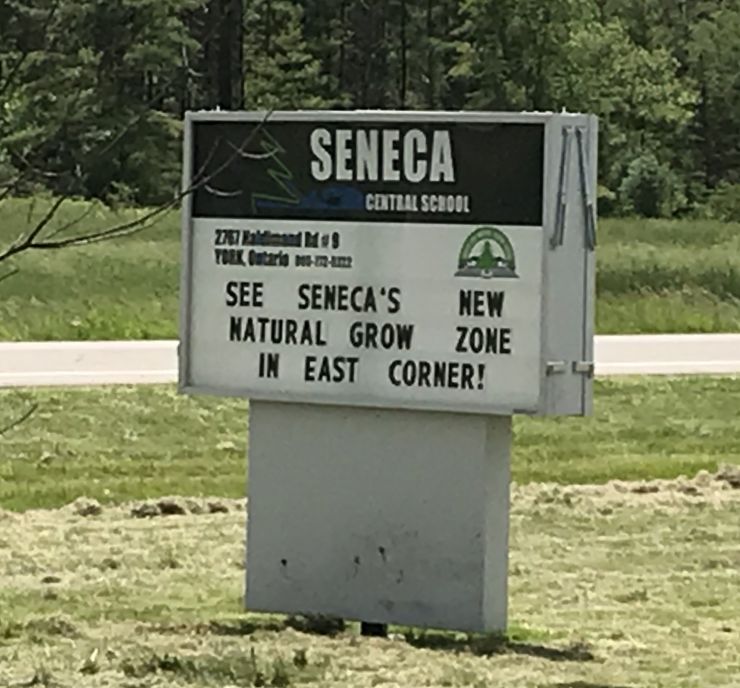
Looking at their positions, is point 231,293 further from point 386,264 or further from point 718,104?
point 718,104

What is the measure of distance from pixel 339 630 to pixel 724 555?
3.52 m

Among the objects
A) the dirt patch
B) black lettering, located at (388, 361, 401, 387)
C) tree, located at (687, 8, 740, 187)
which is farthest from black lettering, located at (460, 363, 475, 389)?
tree, located at (687, 8, 740, 187)

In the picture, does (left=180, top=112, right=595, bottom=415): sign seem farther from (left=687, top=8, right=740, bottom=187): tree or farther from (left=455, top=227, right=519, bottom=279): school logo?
(left=687, top=8, right=740, bottom=187): tree

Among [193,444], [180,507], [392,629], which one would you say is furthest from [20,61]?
[193,444]

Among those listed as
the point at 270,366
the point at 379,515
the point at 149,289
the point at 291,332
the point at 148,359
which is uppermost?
the point at 291,332

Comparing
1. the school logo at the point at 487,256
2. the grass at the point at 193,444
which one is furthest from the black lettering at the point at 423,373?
the grass at the point at 193,444

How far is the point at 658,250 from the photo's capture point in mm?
46094

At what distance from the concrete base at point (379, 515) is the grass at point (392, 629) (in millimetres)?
169

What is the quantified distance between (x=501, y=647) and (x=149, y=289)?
2605 centimetres

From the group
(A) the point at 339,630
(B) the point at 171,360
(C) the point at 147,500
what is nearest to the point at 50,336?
(B) the point at 171,360

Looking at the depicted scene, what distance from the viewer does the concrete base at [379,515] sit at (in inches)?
380

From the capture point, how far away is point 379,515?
988 cm

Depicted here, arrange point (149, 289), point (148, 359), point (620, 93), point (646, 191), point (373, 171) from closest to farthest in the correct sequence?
point (373, 171)
point (148, 359)
point (149, 289)
point (646, 191)
point (620, 93)

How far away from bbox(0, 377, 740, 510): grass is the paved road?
1.54 meters
